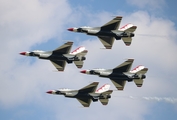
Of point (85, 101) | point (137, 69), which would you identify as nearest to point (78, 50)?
point (85, 101)

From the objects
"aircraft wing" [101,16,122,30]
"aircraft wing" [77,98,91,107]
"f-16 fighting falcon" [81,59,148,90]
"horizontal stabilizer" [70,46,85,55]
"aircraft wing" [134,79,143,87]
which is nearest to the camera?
"aircraft wing" [101,16,122,30]

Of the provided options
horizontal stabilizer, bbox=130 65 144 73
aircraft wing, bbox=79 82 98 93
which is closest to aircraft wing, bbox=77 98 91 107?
aircraft wing, bbox=79 82 98 93

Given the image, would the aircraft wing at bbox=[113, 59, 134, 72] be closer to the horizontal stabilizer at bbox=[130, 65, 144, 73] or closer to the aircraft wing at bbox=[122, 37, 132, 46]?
the horizontal stabilizer at bbox=[130, 65, 144, 73]

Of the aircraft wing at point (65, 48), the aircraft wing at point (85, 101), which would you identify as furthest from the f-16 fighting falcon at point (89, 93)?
the aircraft wing at point (65, 48)

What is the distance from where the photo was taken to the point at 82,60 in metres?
191

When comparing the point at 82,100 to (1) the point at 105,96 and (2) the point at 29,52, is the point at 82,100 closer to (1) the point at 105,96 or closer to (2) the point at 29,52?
(1) the point at 105,96

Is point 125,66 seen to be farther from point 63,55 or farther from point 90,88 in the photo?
point 63,55

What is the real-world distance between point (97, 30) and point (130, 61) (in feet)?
43.0

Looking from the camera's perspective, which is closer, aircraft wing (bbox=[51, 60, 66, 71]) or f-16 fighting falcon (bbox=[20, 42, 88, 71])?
f-16 fighting falcon (bbox=[20, 42, 88, 71])

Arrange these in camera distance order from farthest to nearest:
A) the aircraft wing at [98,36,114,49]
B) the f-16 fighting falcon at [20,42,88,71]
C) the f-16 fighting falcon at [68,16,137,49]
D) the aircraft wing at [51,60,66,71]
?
1. the aircraft wing at [51,60,66,71]
2. the aircraft wing at [98,36,114,49]
3. the f-16 fighting falcon at [68,16,137,49]
4. the f-16 fighting falcon at [20,42,88,71]

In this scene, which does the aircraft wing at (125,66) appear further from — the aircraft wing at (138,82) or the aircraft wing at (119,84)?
the aircraft wing at (119,84)

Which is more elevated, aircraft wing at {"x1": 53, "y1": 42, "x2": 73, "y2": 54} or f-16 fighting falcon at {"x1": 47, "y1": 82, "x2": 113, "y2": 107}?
aircraft wing at {"x1": 53, "y1": 42, "x2": 73, "y2": 54}

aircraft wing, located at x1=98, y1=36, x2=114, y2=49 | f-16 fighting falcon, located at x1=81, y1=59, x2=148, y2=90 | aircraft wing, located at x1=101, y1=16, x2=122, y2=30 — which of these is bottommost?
f-16 fighting falcon, located at x1=81, y1=59, x2=148, y2=90

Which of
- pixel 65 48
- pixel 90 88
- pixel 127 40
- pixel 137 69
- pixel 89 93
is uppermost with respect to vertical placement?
pixel 127 40
